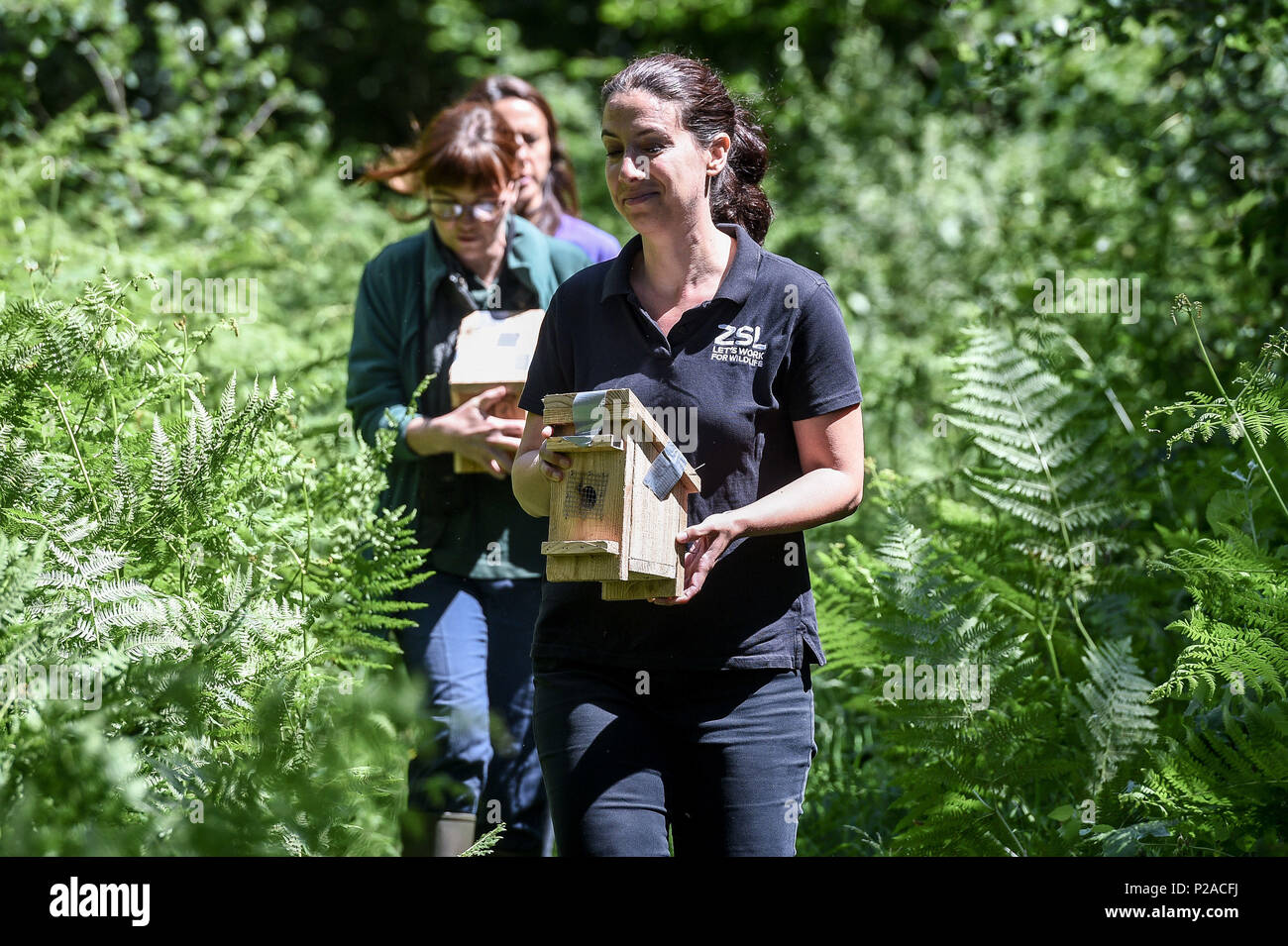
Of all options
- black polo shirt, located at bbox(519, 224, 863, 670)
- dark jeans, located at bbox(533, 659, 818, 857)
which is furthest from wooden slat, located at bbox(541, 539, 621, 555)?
dark jeans, located at bbox(533, 659, 818, 857)

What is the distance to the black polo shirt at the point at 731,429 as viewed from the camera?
2.99 metres

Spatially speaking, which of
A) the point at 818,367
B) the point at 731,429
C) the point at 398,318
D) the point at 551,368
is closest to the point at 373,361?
the point at 398,318

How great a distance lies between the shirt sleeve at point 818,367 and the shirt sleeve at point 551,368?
56cm

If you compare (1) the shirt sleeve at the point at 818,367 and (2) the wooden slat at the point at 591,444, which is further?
(1) the shirt sleeve at the point at 818,367

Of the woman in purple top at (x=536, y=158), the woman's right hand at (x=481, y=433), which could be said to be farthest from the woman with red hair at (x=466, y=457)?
the woman in purple top at (x=536, y=158)

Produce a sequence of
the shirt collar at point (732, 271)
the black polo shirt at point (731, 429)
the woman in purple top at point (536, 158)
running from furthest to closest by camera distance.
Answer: the woman in purple top at point (536, 158)
the shirt collar at point (732, 271)
the black polo shirt at point (731, 429)

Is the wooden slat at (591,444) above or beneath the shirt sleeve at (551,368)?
beneath

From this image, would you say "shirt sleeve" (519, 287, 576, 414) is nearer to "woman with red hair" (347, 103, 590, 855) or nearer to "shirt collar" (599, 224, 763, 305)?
"shirt collar" (599, 224, 763, 305)

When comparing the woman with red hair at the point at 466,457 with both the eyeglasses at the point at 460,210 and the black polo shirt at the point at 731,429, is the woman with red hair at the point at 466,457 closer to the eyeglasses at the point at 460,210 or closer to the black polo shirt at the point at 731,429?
the eyeglasses at the point at 460,210

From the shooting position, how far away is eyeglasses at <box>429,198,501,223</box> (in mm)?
4402

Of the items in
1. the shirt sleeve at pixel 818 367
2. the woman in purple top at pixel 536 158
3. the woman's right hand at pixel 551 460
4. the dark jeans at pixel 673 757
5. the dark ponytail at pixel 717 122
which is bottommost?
the dark jeans at pixel 673 757

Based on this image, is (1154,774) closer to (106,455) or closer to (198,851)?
(198,851)

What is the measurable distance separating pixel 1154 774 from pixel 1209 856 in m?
0.35

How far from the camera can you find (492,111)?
4.51 m
